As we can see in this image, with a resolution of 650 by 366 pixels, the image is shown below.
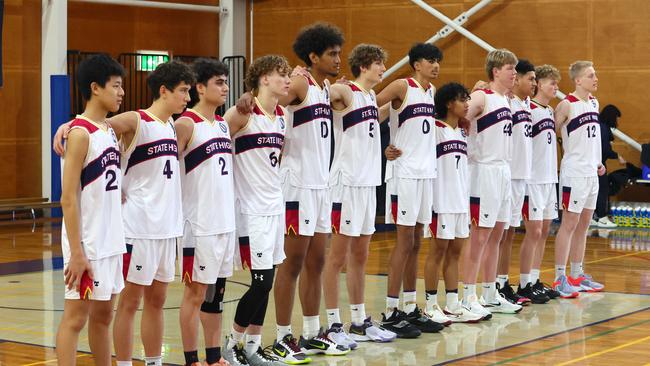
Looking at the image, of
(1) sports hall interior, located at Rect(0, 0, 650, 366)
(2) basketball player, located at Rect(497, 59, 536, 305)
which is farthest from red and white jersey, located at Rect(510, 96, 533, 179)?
(1) sports hall interior, located at Rect(0, 0, 650, 366)

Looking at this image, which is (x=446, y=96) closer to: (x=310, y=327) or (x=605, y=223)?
(x=310, y=327)

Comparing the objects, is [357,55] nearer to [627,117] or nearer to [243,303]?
[243,303]

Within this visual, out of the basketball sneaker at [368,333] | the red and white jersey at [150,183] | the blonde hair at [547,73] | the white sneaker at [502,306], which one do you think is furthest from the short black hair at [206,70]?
the blonde hair at [547,73]

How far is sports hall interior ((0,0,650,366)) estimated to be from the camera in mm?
7121

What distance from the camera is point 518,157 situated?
28.8ft

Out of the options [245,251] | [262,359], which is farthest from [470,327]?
[245,251]

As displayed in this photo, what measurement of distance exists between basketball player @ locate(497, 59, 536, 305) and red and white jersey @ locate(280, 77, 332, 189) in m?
2.50

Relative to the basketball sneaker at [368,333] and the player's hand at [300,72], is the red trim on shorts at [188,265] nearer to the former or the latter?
the player's hand at [300,72]

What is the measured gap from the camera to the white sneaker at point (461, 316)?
801 cm

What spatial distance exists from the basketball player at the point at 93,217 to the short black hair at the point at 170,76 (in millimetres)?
514

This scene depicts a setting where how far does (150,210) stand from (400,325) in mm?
2626

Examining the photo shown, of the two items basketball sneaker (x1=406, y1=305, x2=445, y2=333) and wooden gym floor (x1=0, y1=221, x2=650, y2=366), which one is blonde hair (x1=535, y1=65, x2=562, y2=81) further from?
basketball sneaker (x1=406, y1=305, x2=445, y2=333)

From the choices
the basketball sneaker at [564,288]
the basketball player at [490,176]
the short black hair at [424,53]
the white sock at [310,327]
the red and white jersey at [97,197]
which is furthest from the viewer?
the basketball sneaker at [564,288]

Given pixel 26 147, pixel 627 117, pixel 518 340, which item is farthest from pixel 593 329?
pixel 26 147
